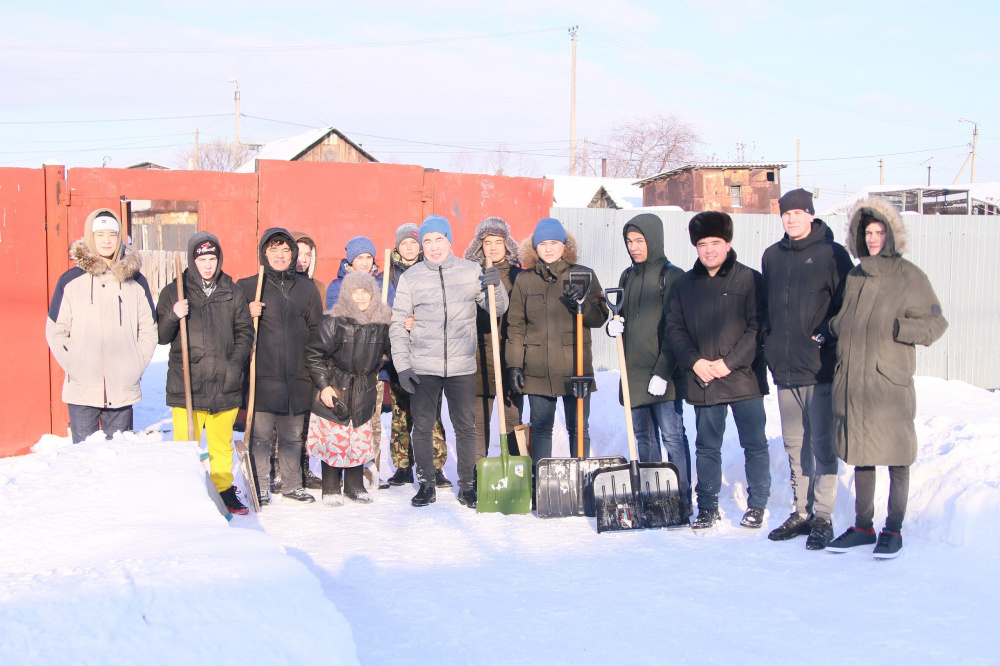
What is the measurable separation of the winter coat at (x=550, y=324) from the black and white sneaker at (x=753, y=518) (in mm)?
1252

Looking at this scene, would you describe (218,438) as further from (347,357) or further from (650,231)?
(650,231)

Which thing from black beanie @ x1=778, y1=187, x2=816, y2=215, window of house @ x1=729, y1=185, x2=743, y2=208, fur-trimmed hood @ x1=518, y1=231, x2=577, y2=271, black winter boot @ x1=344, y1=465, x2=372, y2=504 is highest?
window of house @ x1=729, y1=185, x2=743, y2=208

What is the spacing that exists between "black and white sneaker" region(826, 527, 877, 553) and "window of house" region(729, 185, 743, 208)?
29355 mm

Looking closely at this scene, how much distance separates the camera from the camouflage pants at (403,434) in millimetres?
5586

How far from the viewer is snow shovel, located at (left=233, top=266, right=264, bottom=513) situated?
4.78m

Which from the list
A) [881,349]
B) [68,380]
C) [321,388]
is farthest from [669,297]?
[68,380]

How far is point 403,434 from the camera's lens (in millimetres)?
5684

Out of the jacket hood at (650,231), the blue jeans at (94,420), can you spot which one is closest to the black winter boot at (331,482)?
the blue jeans at (94,420)

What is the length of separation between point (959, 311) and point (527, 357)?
699 cm

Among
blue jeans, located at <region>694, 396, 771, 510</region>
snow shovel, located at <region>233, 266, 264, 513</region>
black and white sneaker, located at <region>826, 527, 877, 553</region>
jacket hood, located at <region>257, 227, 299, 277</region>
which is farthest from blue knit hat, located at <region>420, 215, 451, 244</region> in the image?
black and white sneaker, located at <region>826, 527, 877, 553</region>

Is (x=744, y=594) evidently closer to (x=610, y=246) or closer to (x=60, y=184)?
(x=610, y=246)

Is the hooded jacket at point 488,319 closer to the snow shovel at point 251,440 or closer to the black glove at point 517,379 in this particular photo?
the black glove at point 517,379

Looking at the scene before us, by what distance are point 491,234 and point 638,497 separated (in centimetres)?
223

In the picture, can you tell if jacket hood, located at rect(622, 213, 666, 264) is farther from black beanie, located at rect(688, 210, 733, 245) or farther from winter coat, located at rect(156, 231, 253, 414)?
winter coat, located at rect(156, 231, 253, 414)
